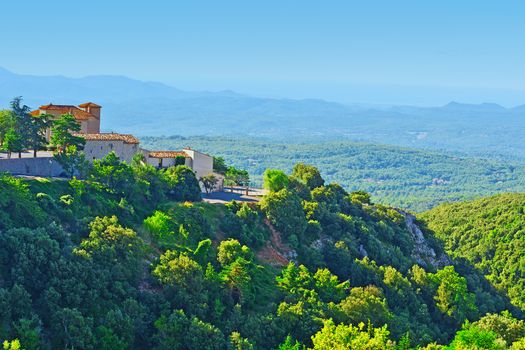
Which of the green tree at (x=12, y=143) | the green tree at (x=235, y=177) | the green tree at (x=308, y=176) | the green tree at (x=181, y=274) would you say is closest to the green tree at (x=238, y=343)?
the green tree at (x=181, y=274)

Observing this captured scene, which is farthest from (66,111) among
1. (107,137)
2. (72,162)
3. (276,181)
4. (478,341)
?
(478,341)

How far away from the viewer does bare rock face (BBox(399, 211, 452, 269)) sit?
72.2 meters

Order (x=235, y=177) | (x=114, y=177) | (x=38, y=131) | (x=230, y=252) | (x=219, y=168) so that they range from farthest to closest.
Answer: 1. (x=219, y=168)
2. (x=235, y=177)
3. (x=38, y=131)
4. (x=114, y=177)
5. (x=230, y=252)

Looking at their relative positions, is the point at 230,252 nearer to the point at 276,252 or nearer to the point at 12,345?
the point at 276,252

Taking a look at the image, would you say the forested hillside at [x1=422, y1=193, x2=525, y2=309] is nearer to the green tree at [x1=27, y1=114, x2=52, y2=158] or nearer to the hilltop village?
the hilltop village

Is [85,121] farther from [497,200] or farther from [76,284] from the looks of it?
[497,200]

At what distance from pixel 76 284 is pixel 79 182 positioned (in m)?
14.8

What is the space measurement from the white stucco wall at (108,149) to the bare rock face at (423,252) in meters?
28.3

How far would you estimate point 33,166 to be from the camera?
6000 centimetres

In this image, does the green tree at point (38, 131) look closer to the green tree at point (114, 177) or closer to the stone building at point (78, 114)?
the stone building at point (78, 114)

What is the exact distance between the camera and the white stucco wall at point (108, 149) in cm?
6544

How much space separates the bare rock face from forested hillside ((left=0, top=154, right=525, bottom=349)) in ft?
1.74

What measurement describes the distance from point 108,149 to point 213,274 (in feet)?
73.4

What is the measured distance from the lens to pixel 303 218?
62.8 metres
